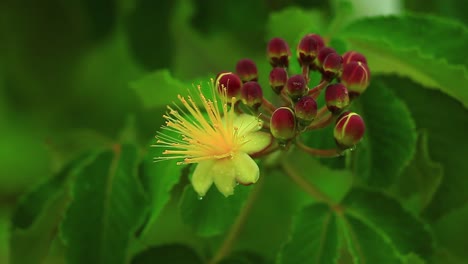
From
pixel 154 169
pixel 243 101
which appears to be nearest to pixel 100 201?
pixel 154 169

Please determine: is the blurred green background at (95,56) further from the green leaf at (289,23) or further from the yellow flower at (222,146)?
the yellow flower at (222,146)

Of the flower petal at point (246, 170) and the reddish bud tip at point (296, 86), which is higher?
the reddish bud tip at point (296, 86)

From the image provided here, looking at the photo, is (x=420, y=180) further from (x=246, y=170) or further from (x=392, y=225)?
(x=246, y=170)

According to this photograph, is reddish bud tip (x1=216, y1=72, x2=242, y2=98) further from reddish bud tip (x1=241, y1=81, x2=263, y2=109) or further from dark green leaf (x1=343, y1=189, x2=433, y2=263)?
dark green leaf (x1=343, y1=189, x2=433, y2=263)

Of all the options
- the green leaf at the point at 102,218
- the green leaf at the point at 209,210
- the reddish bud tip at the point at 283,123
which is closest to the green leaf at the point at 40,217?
the green leaf at the point at 102,218

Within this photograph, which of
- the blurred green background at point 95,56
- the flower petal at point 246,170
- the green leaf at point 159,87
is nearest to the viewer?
the flower petal at point 246,170

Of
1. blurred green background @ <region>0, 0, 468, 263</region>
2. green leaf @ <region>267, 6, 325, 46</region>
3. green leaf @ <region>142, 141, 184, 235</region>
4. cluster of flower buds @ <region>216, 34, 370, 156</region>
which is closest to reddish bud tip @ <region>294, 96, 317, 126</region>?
cluster of flower buds @ <region>216, 34, 370, 156</region>

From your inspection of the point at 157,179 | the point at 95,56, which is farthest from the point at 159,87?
the point at 95,56
